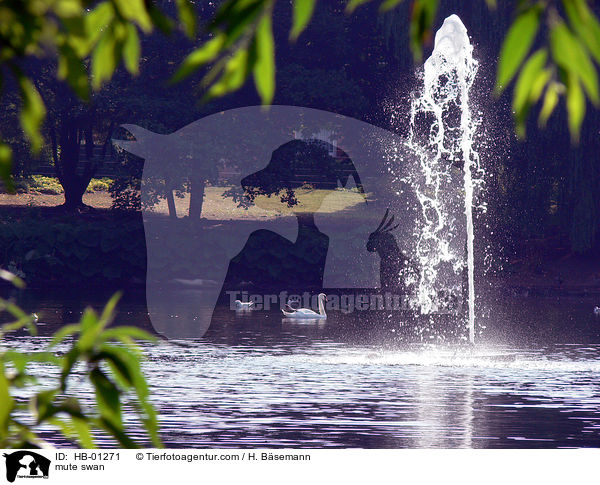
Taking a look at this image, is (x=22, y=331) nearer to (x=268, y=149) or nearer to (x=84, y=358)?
(x=268, y=149)

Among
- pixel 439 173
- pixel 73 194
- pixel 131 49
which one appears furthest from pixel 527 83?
pixel 73 194

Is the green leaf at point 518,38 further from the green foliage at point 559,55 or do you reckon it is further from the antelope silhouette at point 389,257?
the antelope silhouette at point 389,257

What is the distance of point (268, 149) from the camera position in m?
46.4

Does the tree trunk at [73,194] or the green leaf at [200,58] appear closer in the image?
the green leaf at [200,58]

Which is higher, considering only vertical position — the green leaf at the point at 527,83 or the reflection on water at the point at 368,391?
the green leaf at the point at 527,83

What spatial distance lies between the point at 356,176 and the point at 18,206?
14.7m

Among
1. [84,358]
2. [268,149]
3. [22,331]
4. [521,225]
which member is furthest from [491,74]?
[84,358]

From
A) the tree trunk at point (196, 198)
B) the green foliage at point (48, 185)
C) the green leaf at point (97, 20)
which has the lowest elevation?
the green leaf at point (97, 20)

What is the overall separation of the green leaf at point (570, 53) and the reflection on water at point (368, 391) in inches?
467

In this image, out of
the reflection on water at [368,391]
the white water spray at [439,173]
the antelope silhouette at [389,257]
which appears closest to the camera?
the reflection on water at [368,391]

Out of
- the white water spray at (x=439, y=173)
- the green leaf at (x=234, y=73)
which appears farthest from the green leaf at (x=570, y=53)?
the white water spray at (x=439, y=173)

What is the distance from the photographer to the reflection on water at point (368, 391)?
14297mm

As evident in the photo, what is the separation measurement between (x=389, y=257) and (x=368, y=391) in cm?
2491

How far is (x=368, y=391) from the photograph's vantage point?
18062 mm
